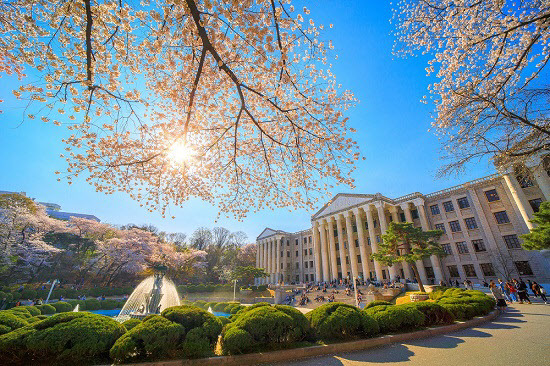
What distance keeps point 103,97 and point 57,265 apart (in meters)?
36.9

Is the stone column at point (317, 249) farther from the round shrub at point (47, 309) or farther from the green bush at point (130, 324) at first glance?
the green bush at point (130, 324)

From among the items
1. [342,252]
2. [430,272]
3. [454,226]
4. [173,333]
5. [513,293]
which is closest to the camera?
[173,333]

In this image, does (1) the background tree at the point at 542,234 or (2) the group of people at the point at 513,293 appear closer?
(2) the group of people at the point at 513,293

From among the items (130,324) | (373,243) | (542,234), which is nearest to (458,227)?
(373,243)

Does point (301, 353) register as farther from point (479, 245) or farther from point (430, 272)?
point (430, 272)

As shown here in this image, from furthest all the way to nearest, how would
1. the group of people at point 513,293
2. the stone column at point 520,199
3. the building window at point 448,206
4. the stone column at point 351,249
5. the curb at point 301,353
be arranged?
the stone column at point 351,249
the building window at point 448,206
the stone column at point 520,199
the group of people at point 513,293
the curb at point 301,353

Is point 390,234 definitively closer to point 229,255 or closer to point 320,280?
point 320,280

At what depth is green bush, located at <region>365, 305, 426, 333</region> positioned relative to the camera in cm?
634

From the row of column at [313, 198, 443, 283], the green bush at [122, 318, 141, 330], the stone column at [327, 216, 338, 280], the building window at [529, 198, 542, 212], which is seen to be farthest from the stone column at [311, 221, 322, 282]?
the green bush at [122, 318, 141, 330]

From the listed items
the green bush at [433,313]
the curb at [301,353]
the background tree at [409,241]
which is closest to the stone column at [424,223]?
the background tree at [409,241]

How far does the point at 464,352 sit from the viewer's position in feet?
16.1

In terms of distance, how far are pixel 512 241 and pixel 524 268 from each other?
2801 millimetres

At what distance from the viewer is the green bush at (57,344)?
13.0 feet

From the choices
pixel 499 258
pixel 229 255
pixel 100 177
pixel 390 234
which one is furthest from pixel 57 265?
pixel 499 258
